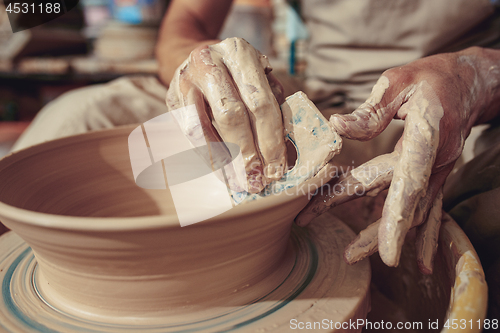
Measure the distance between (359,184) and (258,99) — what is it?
0.25m

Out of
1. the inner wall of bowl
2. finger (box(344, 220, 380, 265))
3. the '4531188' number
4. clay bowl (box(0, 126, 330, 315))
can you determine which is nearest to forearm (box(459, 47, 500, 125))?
finger (box(344, 220, 380, 265))

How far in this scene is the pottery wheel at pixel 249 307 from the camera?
1.76 feet

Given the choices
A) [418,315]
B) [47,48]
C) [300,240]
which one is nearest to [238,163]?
[300,240]

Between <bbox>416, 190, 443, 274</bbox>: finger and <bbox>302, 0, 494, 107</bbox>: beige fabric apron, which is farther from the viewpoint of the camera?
<bbox>302, 0, 494, 107</bbox>: beige fabric apron

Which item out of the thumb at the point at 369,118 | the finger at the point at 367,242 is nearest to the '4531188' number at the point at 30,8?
the thumb at the point at 369,118

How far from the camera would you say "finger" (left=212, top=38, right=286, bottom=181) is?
0.64 meters

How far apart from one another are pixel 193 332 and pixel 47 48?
340 cm

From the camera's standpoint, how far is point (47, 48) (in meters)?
3.10

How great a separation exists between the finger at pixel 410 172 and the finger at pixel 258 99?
0.23 meters

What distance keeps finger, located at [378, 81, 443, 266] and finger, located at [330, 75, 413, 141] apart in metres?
0.03

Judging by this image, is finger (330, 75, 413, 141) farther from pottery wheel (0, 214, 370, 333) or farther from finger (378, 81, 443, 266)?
pottery wheel (0, 214, 370, 333)

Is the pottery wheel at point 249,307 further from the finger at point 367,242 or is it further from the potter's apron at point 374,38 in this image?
the potter's apron at point 374,38

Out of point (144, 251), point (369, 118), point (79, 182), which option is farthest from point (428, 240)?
point (79, 182)

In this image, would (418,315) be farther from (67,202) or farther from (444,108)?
(67,202)
